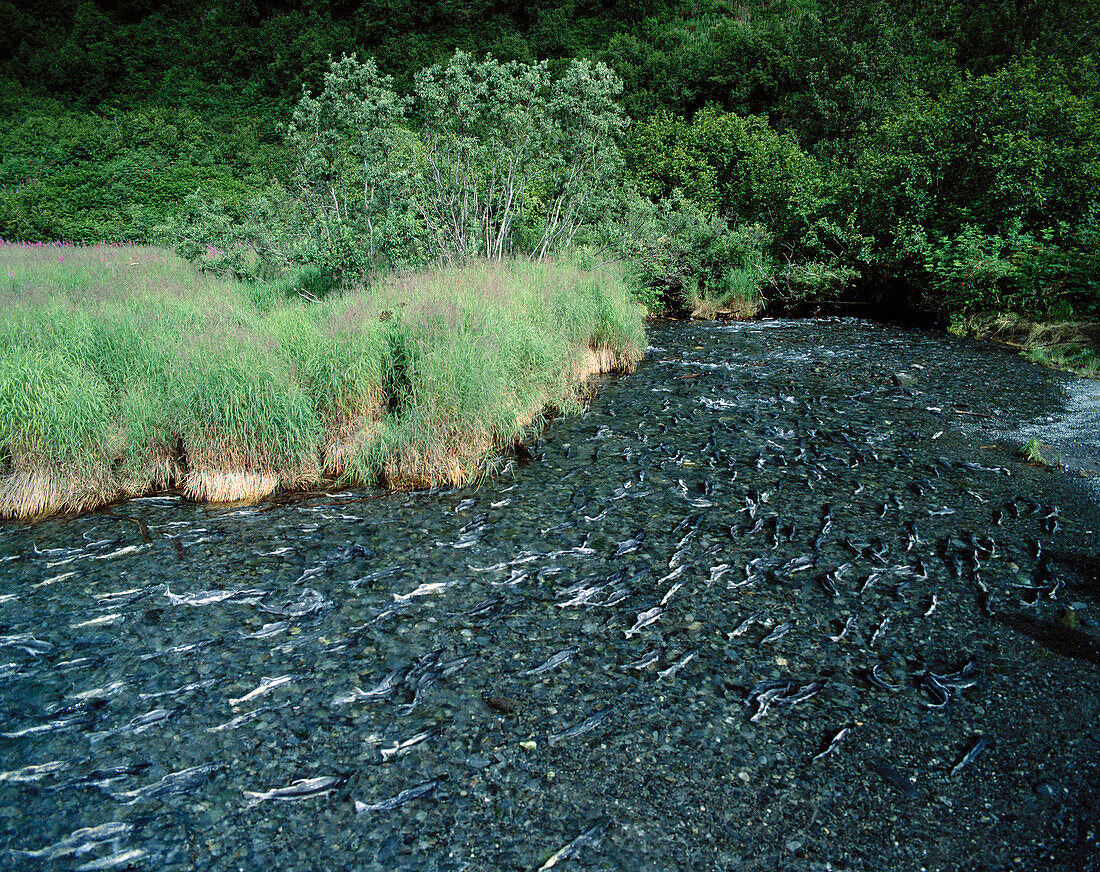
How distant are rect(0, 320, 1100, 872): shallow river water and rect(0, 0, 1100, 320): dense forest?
6233 millimetres

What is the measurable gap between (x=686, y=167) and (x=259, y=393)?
14856 millimetres

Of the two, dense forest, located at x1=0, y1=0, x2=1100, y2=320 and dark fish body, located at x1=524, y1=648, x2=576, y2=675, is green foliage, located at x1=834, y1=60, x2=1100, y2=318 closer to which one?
dense forest, located at x1=0, y1=0, x2=1100, y2=320

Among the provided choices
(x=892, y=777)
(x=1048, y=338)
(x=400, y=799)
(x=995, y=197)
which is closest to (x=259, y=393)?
(x=400, y=799)

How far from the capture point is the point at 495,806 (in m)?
2.82

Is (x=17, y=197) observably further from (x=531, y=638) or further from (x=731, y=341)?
(x=531, y=638)

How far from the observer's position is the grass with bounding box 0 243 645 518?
5516mm

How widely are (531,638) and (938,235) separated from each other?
43.4ft

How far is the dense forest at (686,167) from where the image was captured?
36.0ft

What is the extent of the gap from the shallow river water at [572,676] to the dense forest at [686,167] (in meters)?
6.23

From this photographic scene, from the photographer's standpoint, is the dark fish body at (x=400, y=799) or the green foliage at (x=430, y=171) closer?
the dark fish body at (x=400, y=799)

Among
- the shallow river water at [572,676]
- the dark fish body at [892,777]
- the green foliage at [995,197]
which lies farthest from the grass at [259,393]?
the green foliage at [995,197]

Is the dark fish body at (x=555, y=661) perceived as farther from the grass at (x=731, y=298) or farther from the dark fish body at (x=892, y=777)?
the grass at (x=731, y=298)

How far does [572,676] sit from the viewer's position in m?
3.64

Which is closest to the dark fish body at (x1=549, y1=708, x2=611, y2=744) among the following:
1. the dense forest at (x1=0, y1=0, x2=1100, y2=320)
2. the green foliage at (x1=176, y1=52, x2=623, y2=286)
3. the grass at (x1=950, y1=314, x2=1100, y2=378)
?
the green foliage at (x1=176, y1=52, x2=623, y2=286)
